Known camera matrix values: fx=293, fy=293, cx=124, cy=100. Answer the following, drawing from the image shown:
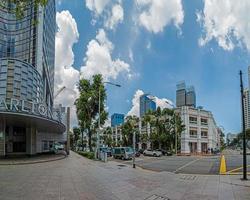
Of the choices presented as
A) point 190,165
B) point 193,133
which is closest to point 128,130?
point 193,133

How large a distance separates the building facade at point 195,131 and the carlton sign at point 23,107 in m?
46.0

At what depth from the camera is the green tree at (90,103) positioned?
144 ft

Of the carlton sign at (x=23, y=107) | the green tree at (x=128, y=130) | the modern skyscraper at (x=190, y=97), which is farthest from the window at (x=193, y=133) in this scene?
the carlton sign at (x=23, y=107)

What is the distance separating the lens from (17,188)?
11961 mm

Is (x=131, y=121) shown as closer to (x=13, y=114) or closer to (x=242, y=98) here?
(x=13, y=114)

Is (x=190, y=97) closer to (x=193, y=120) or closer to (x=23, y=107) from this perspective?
(x=193, y=120)

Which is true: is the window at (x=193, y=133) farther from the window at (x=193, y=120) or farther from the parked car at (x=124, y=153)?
the parked car at (x=124, y=153)

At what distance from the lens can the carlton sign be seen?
27.0m

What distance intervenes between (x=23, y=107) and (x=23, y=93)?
1474 cm

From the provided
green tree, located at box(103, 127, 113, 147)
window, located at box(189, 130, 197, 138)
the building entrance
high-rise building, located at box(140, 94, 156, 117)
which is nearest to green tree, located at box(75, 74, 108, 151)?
the building entrance

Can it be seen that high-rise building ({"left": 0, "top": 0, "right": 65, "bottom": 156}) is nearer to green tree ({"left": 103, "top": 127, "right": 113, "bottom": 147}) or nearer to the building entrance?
the building entrance

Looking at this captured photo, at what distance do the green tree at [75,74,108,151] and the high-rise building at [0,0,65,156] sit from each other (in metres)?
3.51

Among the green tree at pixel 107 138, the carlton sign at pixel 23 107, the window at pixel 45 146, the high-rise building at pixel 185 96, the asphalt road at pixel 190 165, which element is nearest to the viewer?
the asphalt road at pixel 190 165

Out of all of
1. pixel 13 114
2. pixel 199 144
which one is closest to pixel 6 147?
pixel 13 114
